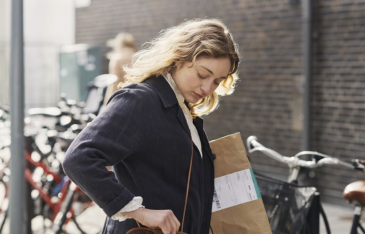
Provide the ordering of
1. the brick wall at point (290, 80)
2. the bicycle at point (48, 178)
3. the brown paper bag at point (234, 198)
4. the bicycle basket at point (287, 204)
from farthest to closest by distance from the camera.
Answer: the brick wall at point (290, 80)
the bicycle at point (48, 178)
the bicycle basket at point (287, 204)
the brown paper bag at point (234, 198)

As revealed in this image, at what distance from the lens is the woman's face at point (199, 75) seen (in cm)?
238

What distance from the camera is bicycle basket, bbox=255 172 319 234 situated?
3.42 m

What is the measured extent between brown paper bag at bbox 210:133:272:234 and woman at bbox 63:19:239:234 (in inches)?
6.7

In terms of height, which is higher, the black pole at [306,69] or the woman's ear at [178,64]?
the woman's ear at [178,64]

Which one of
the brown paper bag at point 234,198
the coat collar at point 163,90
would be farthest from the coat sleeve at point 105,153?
the brown paper bag at point 234,198

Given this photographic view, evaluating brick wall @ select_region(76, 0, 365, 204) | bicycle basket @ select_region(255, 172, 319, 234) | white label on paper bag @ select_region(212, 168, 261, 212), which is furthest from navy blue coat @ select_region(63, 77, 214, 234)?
brick wall @ select_region(76, 0, 365, 204)

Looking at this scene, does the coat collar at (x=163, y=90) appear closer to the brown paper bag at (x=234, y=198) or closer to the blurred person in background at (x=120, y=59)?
the brown paper bag at (x=234, y=198)

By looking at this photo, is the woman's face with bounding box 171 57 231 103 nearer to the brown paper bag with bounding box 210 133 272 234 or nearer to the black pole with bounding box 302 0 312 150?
the brown paper bag with bounding box 210 133 272 234

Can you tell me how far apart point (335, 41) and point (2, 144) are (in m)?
4.01

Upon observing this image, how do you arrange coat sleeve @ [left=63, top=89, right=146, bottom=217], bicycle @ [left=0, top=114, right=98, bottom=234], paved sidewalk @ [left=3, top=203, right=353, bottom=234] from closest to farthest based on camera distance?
coat sleeve @ [left=63, top=89, right=146, bottom=217] → bicycle @ [left=0, top=114, right=98, bottom=234] → paved sidewalk @ [left=3, top=203, right=353, bottom=234]

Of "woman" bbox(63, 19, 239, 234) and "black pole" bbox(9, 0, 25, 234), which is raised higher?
"woman" bbox(63, 19, 239, 234)

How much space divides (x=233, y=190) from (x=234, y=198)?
0.03m

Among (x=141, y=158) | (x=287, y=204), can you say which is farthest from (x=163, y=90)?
(x=287, y=204)

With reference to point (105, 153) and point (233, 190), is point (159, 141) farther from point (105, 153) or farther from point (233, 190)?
point (233, 190)
